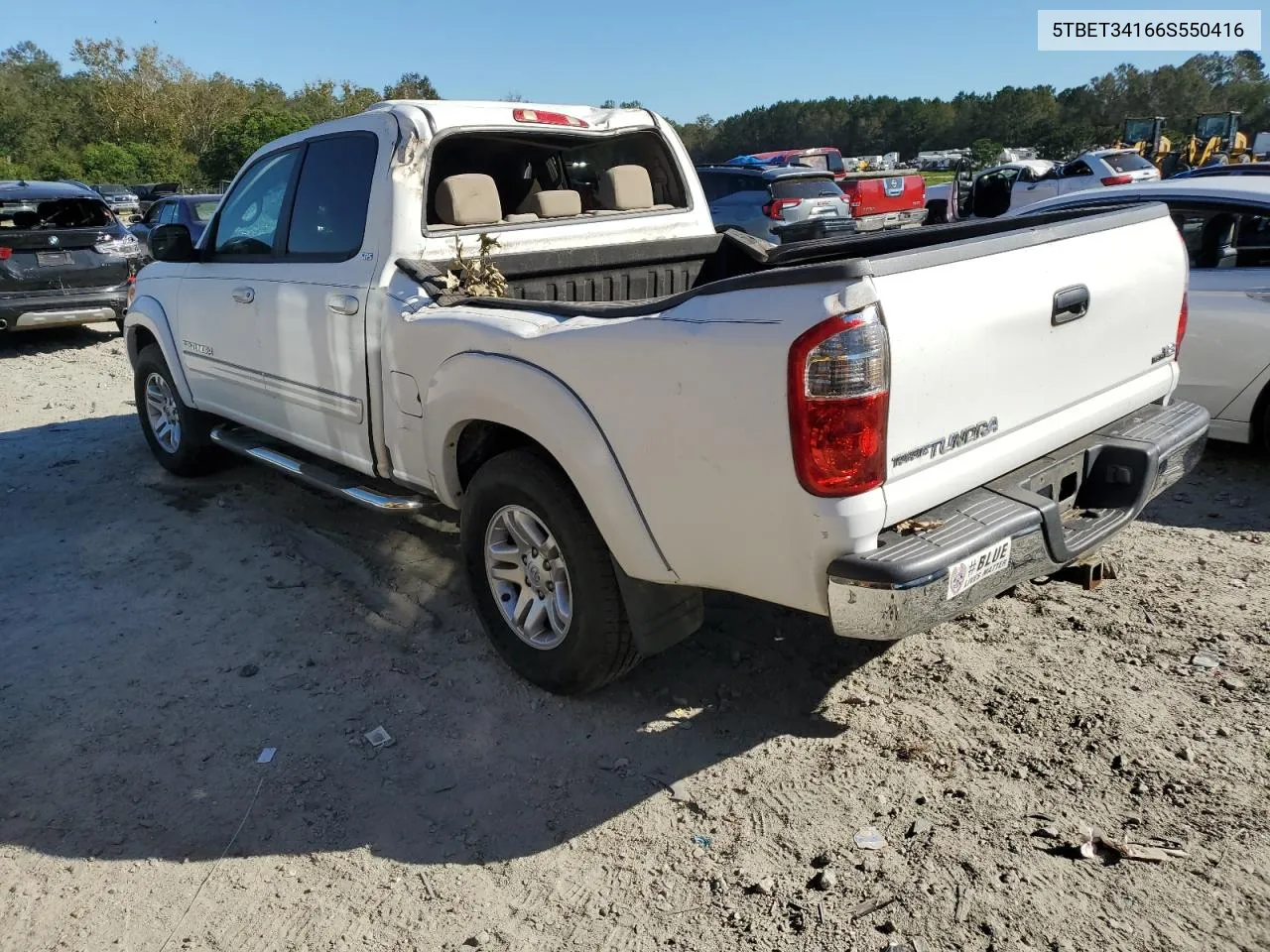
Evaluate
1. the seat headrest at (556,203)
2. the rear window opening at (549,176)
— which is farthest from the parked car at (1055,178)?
the seat headrest at (556,203)

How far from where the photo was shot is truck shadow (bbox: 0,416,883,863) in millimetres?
2908

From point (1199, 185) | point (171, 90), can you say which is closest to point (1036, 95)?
point (171, 90)

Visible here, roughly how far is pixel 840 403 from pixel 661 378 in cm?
53

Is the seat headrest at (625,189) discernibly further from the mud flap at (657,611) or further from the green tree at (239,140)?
the green tree at (239,140)

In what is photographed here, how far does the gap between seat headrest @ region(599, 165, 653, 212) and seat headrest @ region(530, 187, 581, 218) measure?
21 cm

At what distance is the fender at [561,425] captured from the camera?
2881 mm

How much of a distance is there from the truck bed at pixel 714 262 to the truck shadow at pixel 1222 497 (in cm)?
183

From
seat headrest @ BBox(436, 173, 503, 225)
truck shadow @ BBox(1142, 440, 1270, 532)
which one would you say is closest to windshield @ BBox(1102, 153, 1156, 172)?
truck shadow @ BBox(1142, 440, 1270, 532)

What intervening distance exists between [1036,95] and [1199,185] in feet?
319

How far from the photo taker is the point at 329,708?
11.5 feet

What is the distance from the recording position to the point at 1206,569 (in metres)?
4.26

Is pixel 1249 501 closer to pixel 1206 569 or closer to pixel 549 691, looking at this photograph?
pixel 1206 569

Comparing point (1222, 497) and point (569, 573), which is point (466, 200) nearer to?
point (569, 573)

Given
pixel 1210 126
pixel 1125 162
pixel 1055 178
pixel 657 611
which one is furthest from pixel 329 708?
pixel 1210 126
